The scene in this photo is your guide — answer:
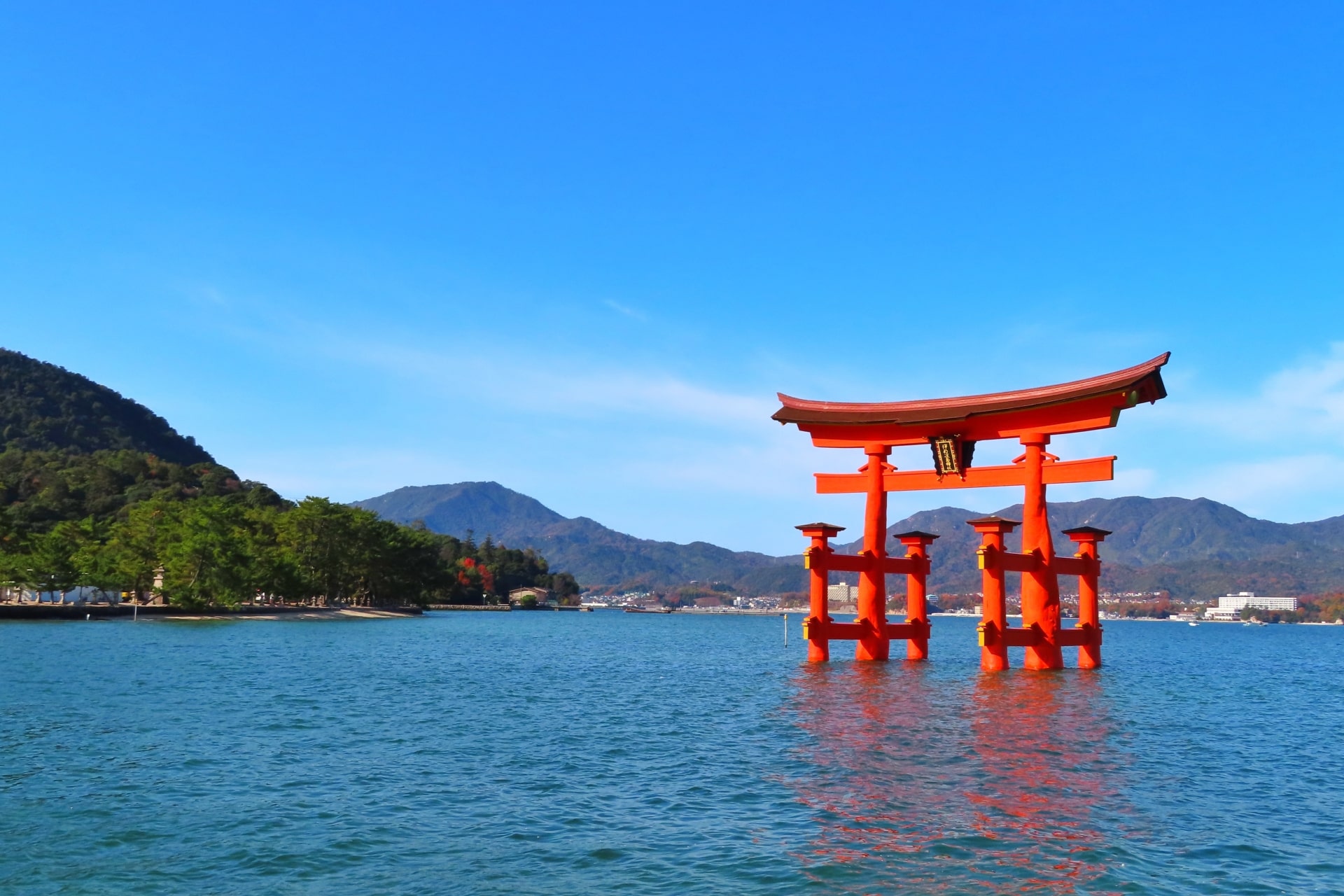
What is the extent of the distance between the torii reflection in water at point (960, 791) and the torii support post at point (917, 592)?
31.1 feet

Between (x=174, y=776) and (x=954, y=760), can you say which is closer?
(x=174, y=776)

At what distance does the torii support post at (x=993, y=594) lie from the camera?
2695 centimetres

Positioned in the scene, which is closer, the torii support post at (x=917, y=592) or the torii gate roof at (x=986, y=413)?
the torii gate roof at (x=986, y=413)

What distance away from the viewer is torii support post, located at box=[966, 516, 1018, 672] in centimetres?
2695

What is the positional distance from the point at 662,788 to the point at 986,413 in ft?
62.6

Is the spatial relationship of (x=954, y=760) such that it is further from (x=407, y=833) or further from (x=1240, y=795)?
(x=407, y=833)

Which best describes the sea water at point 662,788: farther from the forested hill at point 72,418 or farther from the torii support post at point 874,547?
the forested hill at point 72,418

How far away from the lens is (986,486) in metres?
31.6

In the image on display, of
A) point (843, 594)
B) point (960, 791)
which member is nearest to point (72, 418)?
point (843, 594)

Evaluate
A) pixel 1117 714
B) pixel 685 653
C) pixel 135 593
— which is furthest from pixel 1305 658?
pixel 135 593

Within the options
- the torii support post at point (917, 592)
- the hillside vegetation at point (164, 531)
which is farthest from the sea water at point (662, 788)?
the hillside vegetation at point (164, 531)

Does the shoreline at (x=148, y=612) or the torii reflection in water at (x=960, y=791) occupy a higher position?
the shoreline at (x=148, y=612)

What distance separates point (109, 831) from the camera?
10.9 metres

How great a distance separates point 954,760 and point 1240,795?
385cm
